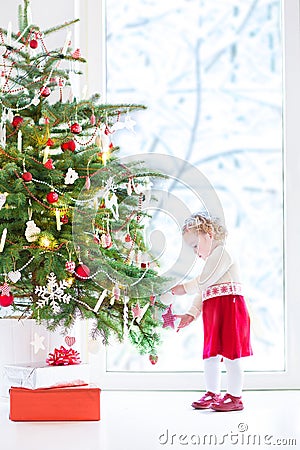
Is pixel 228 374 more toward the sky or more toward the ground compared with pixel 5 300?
more toward the ground

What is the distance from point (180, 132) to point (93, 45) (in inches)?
16.1

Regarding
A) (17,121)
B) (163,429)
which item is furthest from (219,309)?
(17,121)

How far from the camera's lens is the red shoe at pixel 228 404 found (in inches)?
75.8

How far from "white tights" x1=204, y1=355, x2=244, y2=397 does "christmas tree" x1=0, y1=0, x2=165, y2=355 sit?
17 cm

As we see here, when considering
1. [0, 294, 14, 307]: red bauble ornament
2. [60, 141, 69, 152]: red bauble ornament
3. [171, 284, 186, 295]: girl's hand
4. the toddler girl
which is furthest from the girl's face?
[0, 294, 14, 307]: red bauble ornament

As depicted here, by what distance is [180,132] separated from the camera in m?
2.40

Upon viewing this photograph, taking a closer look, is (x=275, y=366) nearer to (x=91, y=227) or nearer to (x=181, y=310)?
(x=181, y=310)

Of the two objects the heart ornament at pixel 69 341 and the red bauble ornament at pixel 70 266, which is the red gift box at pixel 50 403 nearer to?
the heart ornament at pixel 69 341

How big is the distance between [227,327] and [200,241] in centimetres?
24

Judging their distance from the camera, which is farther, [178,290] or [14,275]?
[178,290]

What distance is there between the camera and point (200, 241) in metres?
1.97

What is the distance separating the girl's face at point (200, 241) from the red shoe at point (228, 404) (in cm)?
39

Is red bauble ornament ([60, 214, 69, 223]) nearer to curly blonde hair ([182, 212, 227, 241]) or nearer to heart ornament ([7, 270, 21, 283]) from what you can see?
heart ornament ([7, 270, 21, 283])

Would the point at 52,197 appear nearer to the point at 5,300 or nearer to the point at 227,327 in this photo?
the point at 5,300
